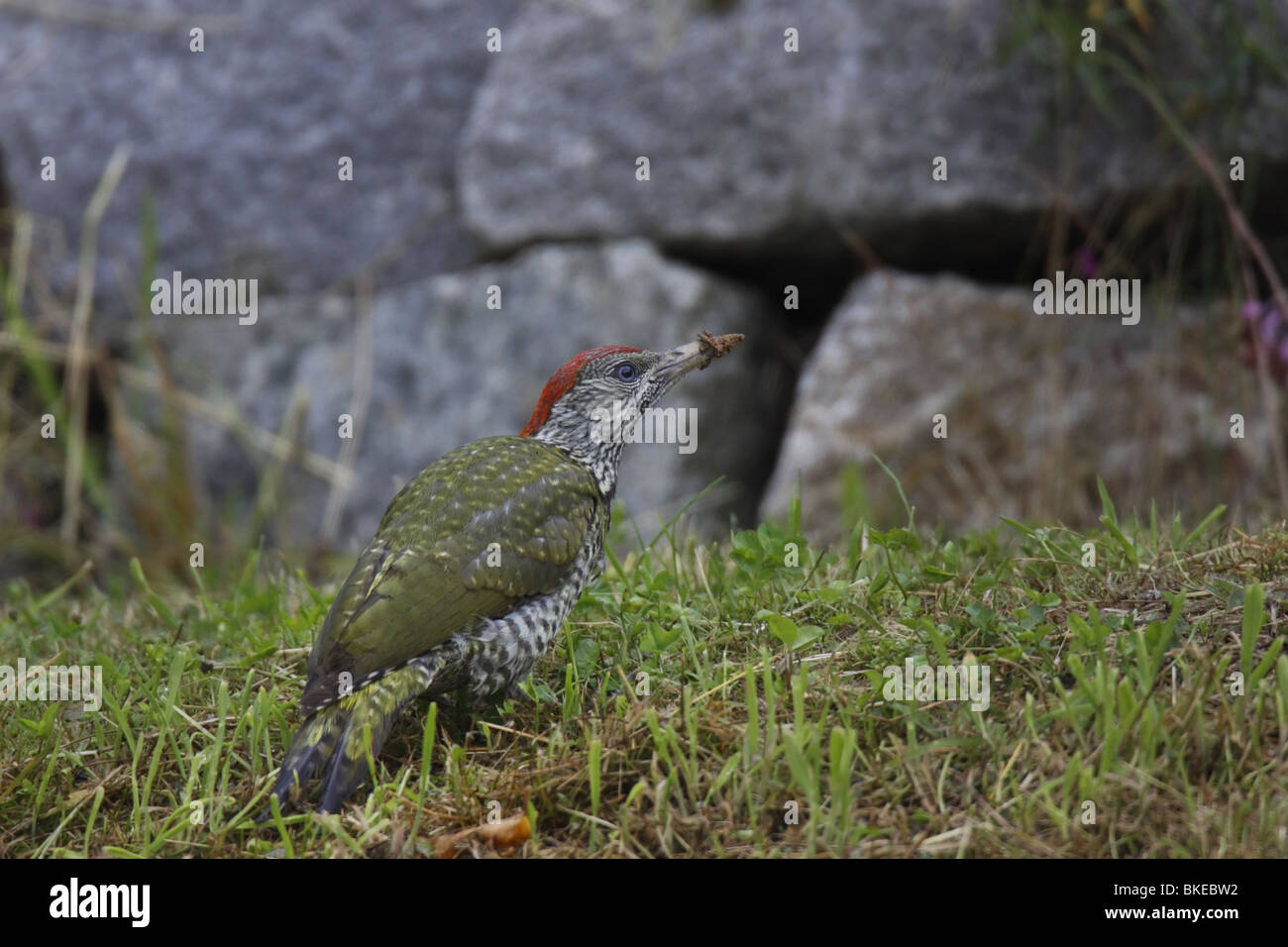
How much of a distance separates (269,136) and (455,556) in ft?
13.8

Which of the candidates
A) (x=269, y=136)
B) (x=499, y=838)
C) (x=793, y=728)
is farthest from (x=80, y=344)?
(x=793, y=728)

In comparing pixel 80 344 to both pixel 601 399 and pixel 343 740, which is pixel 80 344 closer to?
pixel 601 399

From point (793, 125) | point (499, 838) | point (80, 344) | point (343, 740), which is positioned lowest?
point (499, 838)

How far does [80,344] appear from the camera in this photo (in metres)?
6.61

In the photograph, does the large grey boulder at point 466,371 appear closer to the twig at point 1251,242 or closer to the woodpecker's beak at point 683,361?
the woodpecker's beak at point 683,361

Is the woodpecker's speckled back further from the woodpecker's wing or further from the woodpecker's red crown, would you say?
the woodpecker's red crown

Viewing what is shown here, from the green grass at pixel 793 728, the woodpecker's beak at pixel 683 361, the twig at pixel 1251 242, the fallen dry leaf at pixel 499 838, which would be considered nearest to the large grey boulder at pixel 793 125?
the twig at pixel 1251 242

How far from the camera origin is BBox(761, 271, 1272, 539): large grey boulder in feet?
18.6

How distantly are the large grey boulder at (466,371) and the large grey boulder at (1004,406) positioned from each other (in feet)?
1.19

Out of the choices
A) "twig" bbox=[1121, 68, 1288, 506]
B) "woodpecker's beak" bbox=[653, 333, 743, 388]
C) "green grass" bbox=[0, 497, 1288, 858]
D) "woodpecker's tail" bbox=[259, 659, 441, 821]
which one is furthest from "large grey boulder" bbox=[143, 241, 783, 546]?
"woodpecker's tail" bbox=[259, 659, 441, 821]

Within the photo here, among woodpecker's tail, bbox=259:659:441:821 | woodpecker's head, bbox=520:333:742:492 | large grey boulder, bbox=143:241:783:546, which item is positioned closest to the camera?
woodpecker's tail, bbox=259:659:441:821

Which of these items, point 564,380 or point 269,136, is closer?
point 564,380

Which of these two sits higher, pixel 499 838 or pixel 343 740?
pixel 343 740

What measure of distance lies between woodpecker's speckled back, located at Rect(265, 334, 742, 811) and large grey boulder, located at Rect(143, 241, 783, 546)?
2195 mm
